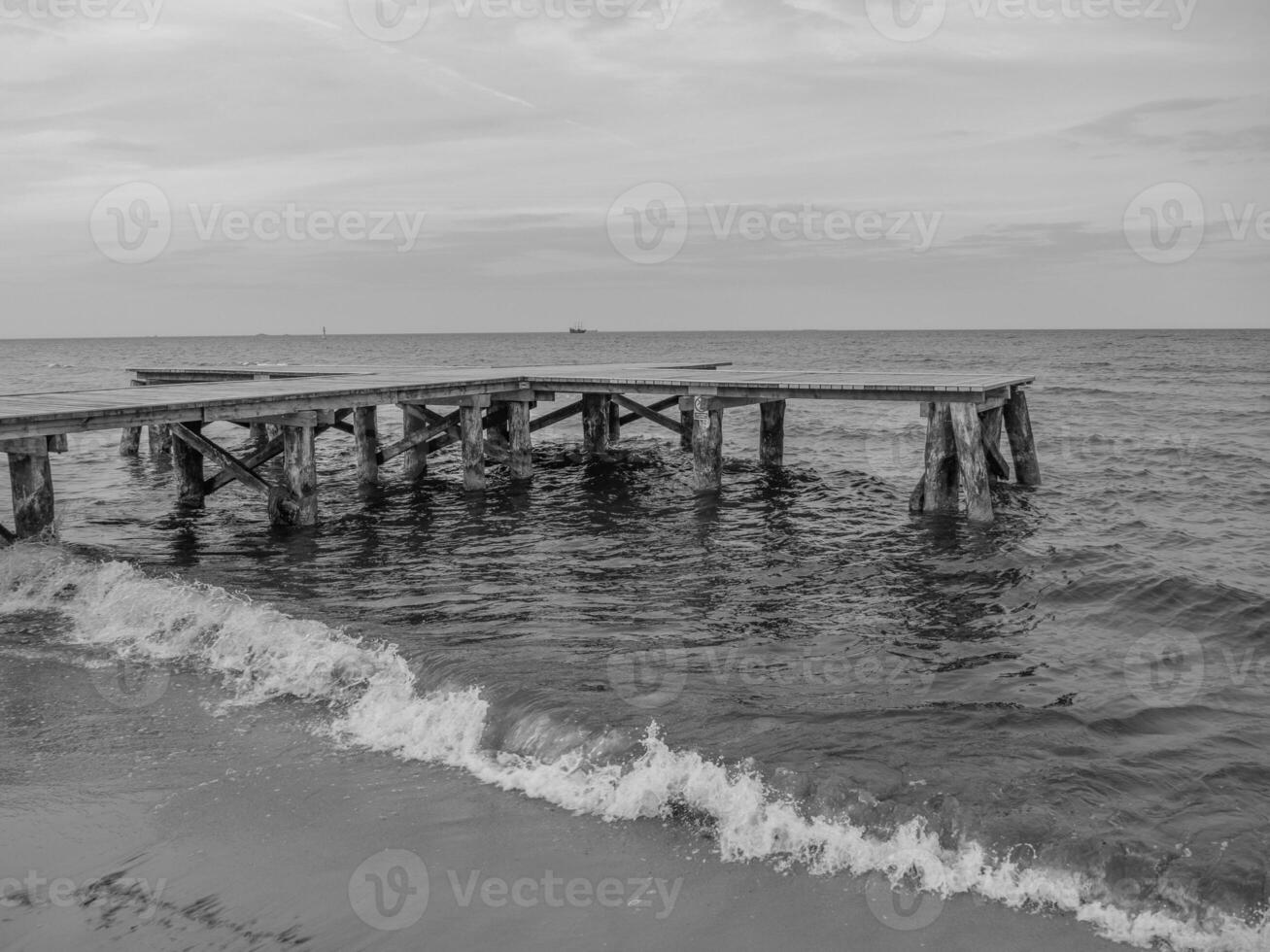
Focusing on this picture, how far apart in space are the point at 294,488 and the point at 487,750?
9060 millimetres

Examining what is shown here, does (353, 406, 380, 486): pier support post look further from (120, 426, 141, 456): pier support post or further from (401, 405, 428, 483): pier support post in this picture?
(120, 426, 141, 456): pier support post

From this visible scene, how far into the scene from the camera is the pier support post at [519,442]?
1961cm

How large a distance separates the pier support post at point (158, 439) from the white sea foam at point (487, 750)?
13.9 metres

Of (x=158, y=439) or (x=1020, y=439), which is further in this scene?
(x=158, y=439)

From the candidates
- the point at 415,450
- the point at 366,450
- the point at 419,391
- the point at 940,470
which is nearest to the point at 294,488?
the point at 419,391

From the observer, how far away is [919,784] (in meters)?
6.63

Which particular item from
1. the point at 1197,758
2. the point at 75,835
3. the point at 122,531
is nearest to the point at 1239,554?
the point at 1197,758

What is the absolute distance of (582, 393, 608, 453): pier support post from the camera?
23.1 meters

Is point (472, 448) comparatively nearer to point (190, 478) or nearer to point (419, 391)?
point (419, 391)

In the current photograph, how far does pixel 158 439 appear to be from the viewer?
984 inches

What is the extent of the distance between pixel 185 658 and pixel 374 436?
406 inches

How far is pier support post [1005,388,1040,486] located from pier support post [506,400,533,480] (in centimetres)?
927

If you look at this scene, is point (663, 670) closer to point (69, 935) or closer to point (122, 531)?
point (69, 935)

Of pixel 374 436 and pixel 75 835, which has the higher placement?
pixel 374 436
